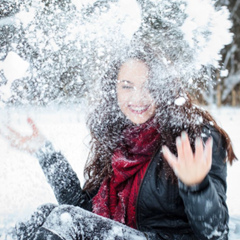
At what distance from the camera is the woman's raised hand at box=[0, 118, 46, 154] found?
170 cm

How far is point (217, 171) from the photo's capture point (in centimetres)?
123

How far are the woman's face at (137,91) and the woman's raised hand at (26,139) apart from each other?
0.61 metres

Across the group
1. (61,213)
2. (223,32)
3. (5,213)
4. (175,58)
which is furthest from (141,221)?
(5,213)

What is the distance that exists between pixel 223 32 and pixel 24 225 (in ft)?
4.99

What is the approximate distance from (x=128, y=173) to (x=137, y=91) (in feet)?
1.38

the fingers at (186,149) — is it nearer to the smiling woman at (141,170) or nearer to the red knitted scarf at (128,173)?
the smiling woman at (141,170)

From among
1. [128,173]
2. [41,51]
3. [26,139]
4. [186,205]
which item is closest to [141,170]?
[128,173]

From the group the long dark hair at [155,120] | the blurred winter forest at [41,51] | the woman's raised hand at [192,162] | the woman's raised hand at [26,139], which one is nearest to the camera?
the woman's raised hand at [192,162]

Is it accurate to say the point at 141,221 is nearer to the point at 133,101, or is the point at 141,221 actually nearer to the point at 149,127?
the point at 149,127

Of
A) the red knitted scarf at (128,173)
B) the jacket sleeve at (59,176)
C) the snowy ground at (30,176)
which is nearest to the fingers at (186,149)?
the red knitted scarf at (128,173)

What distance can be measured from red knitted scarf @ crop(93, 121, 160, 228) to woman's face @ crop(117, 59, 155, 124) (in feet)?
0.19

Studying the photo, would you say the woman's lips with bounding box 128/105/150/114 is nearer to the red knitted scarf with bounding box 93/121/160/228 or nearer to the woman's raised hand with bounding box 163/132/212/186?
the red knitted scarf with bounding box 93/121/160/228

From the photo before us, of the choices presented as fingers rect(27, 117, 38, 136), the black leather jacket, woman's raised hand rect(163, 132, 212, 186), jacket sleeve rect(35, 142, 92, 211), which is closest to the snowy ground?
fingers rect(27, 117, 38, 136)

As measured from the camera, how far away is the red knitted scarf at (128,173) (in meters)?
1.45
